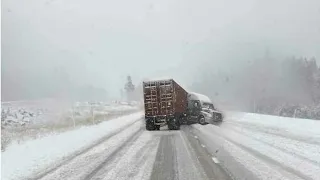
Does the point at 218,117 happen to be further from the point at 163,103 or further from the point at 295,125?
the point at 163,103

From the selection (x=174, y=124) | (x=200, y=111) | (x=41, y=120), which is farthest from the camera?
(x=41, y=120)

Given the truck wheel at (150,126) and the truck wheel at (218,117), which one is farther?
the truck wheel at (218,117)

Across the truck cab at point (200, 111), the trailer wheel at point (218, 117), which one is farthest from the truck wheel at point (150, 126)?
the trailer wheel at point (218, 117)

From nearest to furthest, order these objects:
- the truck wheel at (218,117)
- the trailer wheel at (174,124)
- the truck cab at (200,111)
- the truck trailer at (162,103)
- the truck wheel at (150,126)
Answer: the truck trailer at (162,103), the trailer wheel at (174,124), the truck wheel at (150,126), the truck cab at (200,111), the truck wheel at (218,117)

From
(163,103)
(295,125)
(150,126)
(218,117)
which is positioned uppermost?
(163,103)

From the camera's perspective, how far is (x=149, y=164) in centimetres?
1204

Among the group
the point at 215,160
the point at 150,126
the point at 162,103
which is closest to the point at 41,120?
the point at 150,126

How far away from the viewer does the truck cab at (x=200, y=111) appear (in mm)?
33594

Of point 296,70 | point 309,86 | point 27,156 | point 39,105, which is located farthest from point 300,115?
point 27,156

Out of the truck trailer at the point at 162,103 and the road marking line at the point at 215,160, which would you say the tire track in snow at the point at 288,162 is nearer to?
the road marking line at the point at 215,160

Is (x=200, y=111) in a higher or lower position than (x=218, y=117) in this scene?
higher

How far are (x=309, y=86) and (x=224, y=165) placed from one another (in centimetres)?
8371

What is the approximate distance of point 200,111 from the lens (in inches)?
A: 1357

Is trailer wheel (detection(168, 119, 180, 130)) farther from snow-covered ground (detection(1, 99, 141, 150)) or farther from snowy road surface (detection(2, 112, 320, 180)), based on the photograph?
snowy road surface (detection(2, 112, 320, 180))
